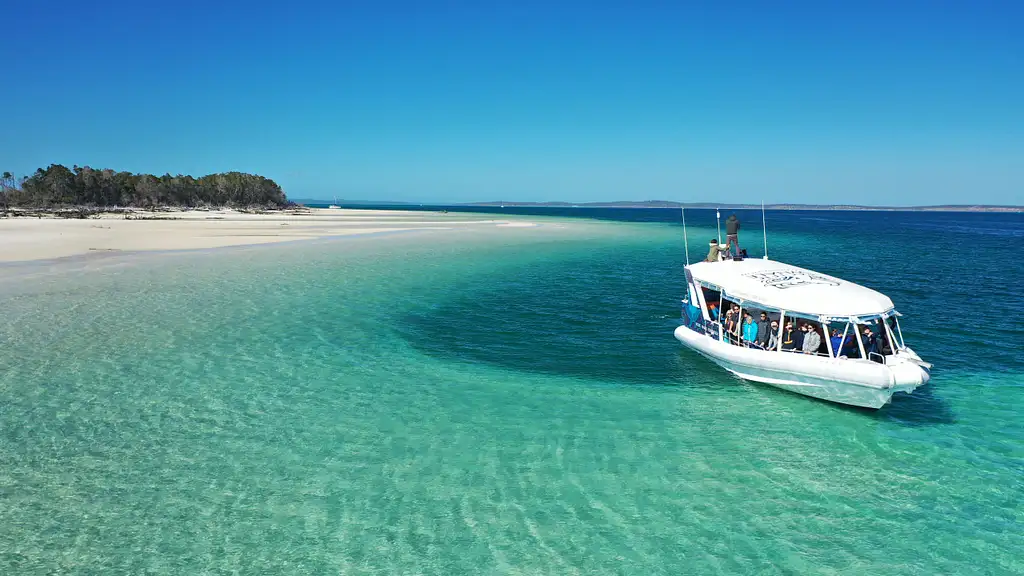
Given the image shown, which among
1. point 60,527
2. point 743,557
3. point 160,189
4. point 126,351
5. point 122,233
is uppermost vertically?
point 160,189

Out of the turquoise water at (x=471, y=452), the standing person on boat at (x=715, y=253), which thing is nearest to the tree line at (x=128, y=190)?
the turquoise water at (x=471, y=452)

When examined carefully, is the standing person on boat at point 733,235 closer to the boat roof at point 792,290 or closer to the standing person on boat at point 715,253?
the standing person on boat at point 715,253

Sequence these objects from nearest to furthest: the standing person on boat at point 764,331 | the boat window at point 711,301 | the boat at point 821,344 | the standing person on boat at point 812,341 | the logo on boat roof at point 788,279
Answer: the boat at point 821,344 → the standing person on boat at point 812,341 → the standing person on boat at point 764,331 → the logo on boat roof at point 788,279 → the boat window at point 711,301

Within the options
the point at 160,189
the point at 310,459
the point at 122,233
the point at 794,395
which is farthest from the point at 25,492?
the point at 160,189

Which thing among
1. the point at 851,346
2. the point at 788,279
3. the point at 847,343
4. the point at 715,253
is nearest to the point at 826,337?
the point at 847,343

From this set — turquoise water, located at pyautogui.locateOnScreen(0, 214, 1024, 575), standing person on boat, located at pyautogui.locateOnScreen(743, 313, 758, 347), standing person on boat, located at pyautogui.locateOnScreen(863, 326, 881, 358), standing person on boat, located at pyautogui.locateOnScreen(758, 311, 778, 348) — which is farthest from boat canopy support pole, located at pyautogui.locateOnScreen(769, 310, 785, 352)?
standing person on boat, located at pyautogui.locateOnScreen(863, 326, 881, 358)

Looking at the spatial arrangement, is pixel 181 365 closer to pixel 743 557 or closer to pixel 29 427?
pixel 29 427
